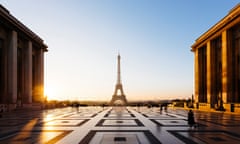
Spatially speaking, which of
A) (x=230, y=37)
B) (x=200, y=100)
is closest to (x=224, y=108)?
(x=230, y=37)

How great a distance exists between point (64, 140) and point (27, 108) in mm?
39858

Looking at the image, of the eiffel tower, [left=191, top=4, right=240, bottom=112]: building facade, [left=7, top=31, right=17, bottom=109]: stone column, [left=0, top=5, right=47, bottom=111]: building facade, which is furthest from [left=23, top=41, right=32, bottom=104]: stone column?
the eiffel tower

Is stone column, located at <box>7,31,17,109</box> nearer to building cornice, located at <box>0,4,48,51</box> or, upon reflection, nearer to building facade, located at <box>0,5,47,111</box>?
building facade, located at <box>0,5,47,111</box>

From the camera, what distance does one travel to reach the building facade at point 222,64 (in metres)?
46.3

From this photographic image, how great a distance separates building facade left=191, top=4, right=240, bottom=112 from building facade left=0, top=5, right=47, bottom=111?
120ft

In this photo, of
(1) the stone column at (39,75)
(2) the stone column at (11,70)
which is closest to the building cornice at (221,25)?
(2) the stone column at (11,70)

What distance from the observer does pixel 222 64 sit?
50.0 meters

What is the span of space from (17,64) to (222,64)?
4279cm

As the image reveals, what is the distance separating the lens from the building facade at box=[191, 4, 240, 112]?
46312mm

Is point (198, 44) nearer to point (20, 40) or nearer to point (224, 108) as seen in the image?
point (224, 108)

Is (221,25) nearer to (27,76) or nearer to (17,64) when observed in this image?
(27,76)

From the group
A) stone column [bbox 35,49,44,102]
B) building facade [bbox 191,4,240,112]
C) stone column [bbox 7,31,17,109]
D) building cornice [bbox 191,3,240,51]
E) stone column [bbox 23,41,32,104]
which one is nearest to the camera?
building cornice [bbox 191,3,240,51]

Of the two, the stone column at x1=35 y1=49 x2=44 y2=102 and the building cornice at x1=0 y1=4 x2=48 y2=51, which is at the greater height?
the building cornice at x1=0 y1=4 x2=48 y2=51

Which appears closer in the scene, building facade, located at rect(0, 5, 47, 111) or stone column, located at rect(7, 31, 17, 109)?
building facade, located at rect(0, 5, 47, 111)
